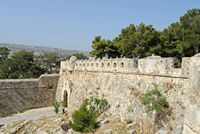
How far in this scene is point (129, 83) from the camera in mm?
Answer: 15516

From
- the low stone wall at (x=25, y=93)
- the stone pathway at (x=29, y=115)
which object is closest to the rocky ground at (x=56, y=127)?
the stone pathway at (x=29, y=115)

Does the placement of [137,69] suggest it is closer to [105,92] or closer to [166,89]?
[166,89]

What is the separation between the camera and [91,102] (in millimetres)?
17984

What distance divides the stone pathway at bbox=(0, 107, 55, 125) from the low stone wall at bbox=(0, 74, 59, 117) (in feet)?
2.94

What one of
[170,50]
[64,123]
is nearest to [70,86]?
[64,123]

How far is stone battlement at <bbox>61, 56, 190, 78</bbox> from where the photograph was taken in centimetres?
1172

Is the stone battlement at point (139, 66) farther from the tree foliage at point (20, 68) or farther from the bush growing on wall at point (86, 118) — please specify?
the tree foliage at point (20, 68)

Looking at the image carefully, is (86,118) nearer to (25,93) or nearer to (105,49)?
(25,93)

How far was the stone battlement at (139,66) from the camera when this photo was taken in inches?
461

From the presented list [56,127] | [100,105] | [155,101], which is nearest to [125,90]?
[100,105]

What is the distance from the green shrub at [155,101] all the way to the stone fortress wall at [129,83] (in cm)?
24

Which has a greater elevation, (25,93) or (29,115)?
(25,93)

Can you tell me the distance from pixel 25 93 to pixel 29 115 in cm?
332

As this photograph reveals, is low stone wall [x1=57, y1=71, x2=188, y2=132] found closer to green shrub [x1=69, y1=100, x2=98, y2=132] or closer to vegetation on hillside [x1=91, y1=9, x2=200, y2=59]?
green shrub [x1=69, y1=100, x2=98, y2=132]
